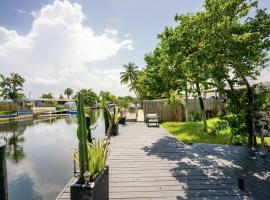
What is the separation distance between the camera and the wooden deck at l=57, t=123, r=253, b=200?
189 inches

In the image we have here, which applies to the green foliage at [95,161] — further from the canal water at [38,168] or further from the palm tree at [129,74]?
the palm tree at [129,74]

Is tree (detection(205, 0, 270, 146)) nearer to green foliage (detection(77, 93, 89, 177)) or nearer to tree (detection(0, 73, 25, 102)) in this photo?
green foliage (detection(77, 93, 89, 177))

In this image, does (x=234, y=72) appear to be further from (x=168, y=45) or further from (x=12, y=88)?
(x=12, y=88)

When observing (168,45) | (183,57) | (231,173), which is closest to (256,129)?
(231,173)

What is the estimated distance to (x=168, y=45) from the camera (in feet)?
29.5

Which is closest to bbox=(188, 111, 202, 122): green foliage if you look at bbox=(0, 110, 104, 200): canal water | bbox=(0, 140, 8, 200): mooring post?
bbox=(0, 110, 104, 200): canal water

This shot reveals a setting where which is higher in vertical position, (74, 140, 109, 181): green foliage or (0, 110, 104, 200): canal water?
(74, 140, 109, 181): green foliage

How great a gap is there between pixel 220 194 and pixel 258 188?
0.97 m

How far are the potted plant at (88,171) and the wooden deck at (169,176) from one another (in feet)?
3.01

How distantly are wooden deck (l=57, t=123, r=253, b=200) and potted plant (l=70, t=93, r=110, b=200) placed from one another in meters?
0.92

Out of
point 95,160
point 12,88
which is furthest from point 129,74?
point 95,160

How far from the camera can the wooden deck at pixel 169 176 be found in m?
4.81

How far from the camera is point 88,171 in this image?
3721mm

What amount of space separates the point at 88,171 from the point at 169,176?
291 cm
